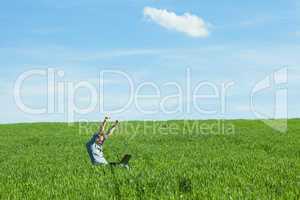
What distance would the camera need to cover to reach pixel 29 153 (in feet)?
99.1

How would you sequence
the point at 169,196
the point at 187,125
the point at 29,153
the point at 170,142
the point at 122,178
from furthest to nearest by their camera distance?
the point at 187,125 → the point at 170,142 → the point at 29,153 → the point at 122,178 → the point at 169,196

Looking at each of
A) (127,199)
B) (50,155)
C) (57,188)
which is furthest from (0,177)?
(50,155)

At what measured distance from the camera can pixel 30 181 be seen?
51.2ft

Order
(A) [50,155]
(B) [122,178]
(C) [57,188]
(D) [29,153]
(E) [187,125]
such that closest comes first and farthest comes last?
(C) [57,188] → (B) [122,178] → (A) [50,155] → (D) [29,153] → (E) [187,125]

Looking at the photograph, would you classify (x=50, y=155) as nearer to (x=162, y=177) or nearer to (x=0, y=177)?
(x=0, y=177)

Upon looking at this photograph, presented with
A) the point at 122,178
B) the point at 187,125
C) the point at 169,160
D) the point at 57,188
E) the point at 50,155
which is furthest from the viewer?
the point at 187,125

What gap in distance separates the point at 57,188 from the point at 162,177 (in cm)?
316

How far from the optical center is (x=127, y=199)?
12.0 meters

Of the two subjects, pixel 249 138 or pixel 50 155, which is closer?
pixel 50 155

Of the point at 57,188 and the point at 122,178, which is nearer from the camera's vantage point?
the point at 57,188

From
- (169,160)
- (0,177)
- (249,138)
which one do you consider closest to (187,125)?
(249,138)

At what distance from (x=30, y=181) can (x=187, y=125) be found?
3840 centimetres

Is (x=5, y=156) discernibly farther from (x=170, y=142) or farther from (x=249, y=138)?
(x=249, y=138)

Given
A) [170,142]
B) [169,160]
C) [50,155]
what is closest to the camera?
[169,160]
